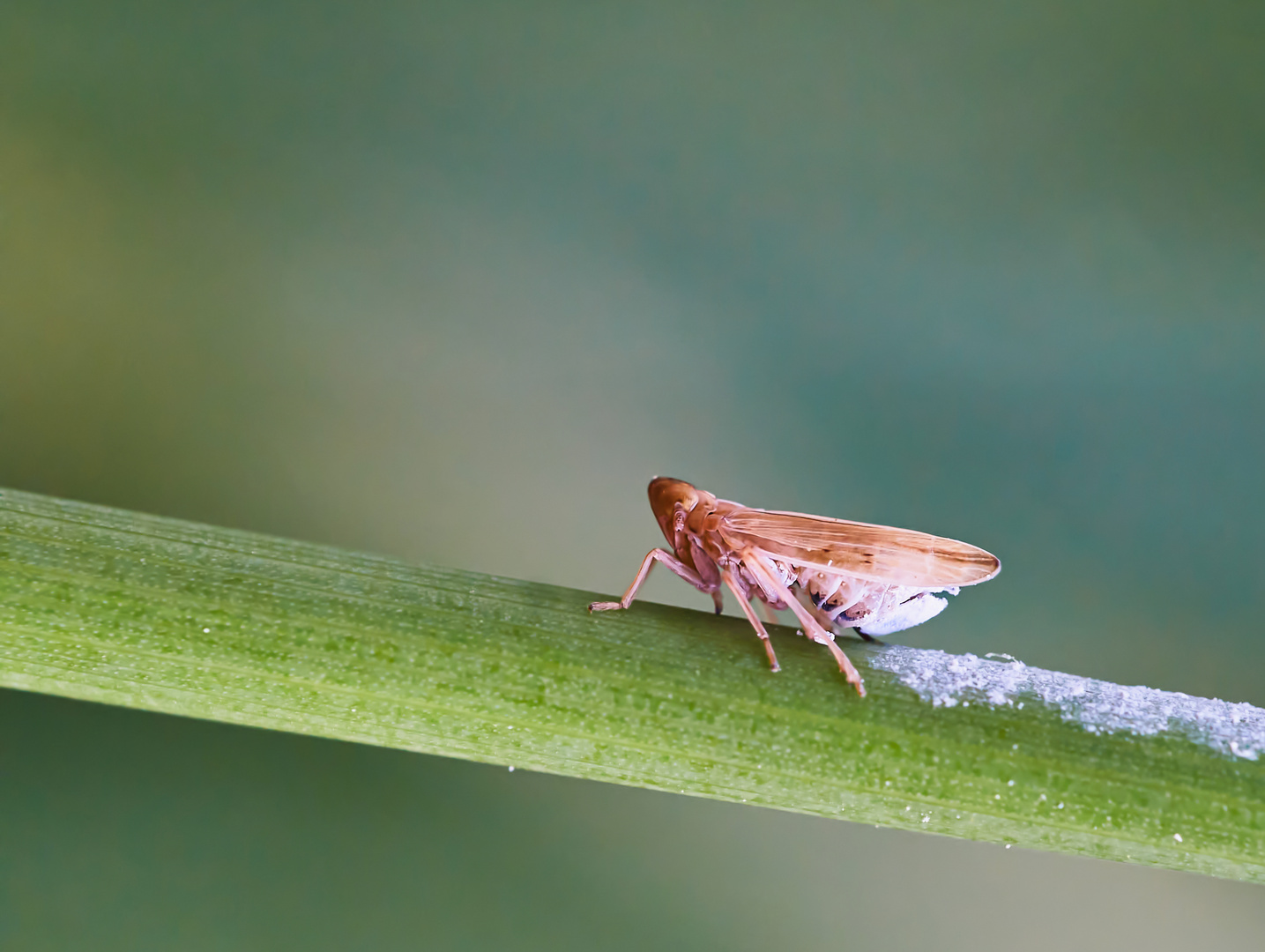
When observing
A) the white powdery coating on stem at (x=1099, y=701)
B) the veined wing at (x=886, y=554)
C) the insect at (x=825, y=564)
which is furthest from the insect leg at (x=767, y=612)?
the white powdery coating on stem at (x=1099, y=701)

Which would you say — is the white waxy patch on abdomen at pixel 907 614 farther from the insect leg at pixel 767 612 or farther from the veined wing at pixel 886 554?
the insect leg at pixel 767 612

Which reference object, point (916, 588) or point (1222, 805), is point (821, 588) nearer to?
A: point (916, 588)

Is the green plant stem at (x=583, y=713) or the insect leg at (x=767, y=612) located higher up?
the insect leg at (x=767, y=612)

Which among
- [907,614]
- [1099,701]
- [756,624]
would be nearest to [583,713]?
[756,624]

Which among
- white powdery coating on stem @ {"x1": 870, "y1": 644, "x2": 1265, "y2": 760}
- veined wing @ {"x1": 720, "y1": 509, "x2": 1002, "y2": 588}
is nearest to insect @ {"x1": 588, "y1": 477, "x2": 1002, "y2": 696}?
veined wing @ {"x1": 720, "y1": 509, "x2": 1002, "y2": 588}

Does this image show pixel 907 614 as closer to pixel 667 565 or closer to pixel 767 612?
pixel 767 612
